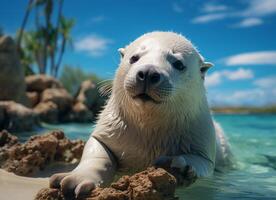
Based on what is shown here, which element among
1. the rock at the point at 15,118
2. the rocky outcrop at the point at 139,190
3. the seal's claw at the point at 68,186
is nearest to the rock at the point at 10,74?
the rock at the point at 15,118

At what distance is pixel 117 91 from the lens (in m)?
4.64

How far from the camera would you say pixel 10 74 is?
719 inches

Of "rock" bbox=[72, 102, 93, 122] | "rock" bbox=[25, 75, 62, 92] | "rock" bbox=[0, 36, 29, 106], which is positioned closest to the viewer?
"rock" bbox=[0, 36, 29, 106]

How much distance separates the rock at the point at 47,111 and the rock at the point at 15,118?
6925mm

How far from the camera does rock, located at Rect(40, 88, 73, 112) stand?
72.0 ft

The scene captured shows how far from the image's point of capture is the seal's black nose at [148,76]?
12.3ft

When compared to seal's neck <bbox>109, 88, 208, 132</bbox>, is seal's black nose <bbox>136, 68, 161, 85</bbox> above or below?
above

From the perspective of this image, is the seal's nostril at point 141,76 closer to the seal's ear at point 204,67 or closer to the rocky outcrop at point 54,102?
the seal's ear at point 204,67

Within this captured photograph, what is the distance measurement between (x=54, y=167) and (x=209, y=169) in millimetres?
1986

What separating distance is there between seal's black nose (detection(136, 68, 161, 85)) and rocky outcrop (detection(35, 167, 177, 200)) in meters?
0.73

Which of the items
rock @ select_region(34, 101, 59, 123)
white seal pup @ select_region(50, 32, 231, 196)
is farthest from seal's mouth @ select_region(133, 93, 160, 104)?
rock @ select_region(34, 101, 59, 123)

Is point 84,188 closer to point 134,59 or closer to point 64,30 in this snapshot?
point 134,59

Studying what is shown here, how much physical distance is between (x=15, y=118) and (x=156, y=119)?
30.2 feet

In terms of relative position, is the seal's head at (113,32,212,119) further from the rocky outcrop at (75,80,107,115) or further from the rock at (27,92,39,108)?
the rocky outcrop at (75,80,107,115)
